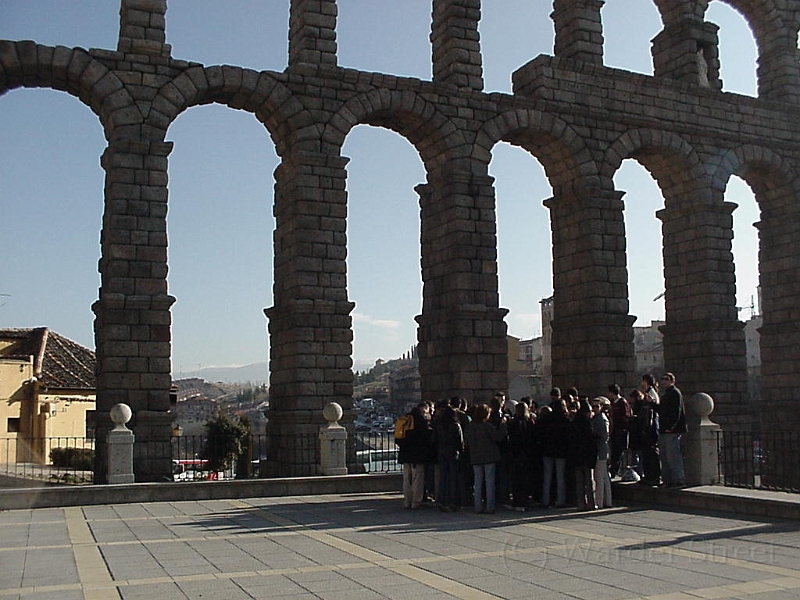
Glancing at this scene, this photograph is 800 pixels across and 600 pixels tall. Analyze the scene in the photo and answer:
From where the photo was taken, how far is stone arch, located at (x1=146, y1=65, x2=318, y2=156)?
1817 centimetres

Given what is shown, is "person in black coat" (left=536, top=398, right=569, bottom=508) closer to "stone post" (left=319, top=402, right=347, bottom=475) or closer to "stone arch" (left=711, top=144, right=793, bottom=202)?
"stone post" (left=319, top=402, right=347, bottom=475)

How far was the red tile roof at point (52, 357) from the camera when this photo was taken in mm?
33406

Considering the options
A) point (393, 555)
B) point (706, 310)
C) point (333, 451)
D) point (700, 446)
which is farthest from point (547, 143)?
point (393, 555)

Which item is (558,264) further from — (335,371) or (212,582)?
(212,582)

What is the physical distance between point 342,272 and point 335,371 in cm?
209

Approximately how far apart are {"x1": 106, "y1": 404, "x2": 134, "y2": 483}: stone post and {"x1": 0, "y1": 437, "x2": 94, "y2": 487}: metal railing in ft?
3.47

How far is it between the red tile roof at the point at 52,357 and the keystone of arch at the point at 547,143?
19.2m

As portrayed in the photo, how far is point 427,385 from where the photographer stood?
20.6m

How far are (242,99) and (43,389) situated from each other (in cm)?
1637

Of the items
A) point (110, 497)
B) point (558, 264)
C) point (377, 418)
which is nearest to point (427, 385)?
point (558, 264)

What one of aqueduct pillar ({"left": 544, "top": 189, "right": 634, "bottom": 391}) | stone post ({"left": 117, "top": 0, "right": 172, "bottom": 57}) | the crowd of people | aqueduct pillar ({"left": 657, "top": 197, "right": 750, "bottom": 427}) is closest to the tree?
aqueduct pillar ({"left": 544, "top": 189, "right": 634, "bottom": 391})

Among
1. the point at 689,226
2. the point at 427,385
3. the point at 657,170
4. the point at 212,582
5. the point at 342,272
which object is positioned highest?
the point at 657,170

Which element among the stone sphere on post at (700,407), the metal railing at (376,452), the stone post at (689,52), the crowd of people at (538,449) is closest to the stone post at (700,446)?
the stone sphere on post at (700,407)

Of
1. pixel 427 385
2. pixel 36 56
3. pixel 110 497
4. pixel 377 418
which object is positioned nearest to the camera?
pixel 110 497
